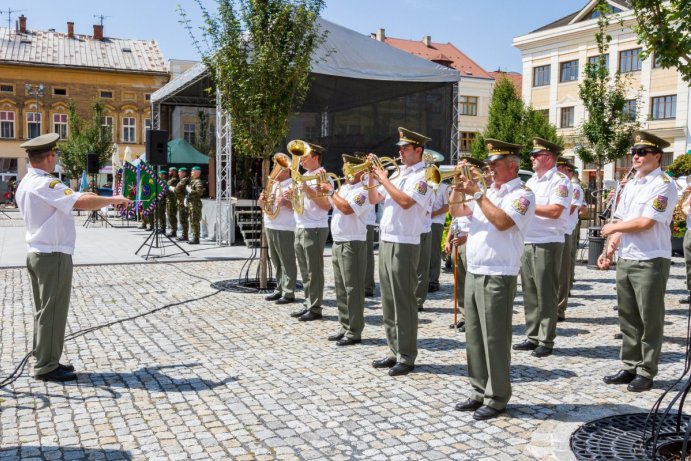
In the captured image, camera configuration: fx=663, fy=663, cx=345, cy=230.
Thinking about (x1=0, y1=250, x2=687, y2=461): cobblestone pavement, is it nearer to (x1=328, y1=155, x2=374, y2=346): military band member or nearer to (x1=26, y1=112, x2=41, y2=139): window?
(x1=328, y1=155, x2=374, y2=346): military band member

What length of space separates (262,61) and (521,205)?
6317 millimetres

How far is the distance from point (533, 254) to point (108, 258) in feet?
33.6

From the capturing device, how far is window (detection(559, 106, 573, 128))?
47.1m

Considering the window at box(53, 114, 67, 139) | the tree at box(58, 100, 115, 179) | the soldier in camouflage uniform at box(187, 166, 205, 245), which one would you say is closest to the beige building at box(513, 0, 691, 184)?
the soldier in camouflage uniform at box(187, 166, 205, 245)

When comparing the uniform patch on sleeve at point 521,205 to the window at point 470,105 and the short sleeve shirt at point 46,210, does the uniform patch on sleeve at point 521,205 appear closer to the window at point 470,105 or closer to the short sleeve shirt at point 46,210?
the short sleeve shirt at point 46,210

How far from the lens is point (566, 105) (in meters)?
47.2

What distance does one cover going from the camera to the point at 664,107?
135 feet

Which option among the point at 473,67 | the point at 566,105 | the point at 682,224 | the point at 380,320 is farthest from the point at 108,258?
the point at 473,67

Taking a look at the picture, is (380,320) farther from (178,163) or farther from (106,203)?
(178,163)

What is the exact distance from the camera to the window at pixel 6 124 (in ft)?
173

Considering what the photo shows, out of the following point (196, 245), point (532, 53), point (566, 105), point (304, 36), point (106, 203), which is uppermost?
point (532, 53)

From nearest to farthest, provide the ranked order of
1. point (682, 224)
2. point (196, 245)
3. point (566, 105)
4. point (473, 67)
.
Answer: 1. point (682, 224)
2. point (196, 245)
3. point (566, 105)
4. point (473, 67)

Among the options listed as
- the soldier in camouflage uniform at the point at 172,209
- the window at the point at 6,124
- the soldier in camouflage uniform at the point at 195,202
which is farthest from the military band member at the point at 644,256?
the window at the point at 6,124

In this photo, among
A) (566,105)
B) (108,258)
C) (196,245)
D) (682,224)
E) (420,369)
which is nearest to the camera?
(420,369)
